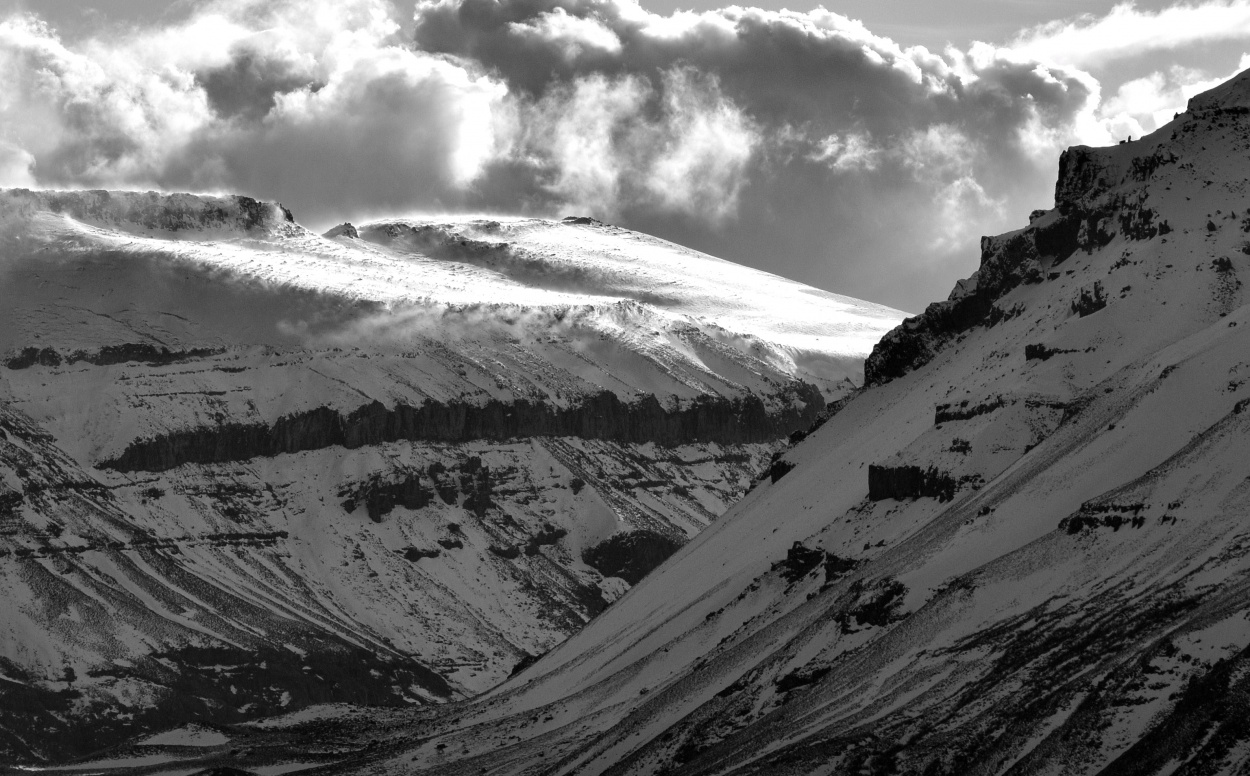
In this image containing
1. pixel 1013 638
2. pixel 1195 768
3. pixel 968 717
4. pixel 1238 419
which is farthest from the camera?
pixel 1238 419

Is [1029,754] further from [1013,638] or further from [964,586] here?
[964,586]

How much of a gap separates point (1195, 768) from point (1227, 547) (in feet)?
102

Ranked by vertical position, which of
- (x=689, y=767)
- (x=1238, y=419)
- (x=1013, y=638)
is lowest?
(x=689, y=767)

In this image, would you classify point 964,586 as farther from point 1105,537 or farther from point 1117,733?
point 1117,733

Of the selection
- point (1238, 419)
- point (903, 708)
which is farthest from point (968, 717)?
point (1238, 419)

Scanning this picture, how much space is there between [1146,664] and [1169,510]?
2773cm

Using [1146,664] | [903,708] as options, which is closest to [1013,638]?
[903,708]

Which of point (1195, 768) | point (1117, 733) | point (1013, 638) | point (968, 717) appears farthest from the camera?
point (1013, 638)

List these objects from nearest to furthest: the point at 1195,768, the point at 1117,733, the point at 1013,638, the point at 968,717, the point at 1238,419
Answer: the point at 1195,768, the point at 1117,733, the point at 968,717, the point at 1013,638, the point at 1238,419

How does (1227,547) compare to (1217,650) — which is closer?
(1217,650)

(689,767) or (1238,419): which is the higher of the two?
(1238,419)

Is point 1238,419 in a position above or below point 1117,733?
above

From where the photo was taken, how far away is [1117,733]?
156 meters

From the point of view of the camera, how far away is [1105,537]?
189m
